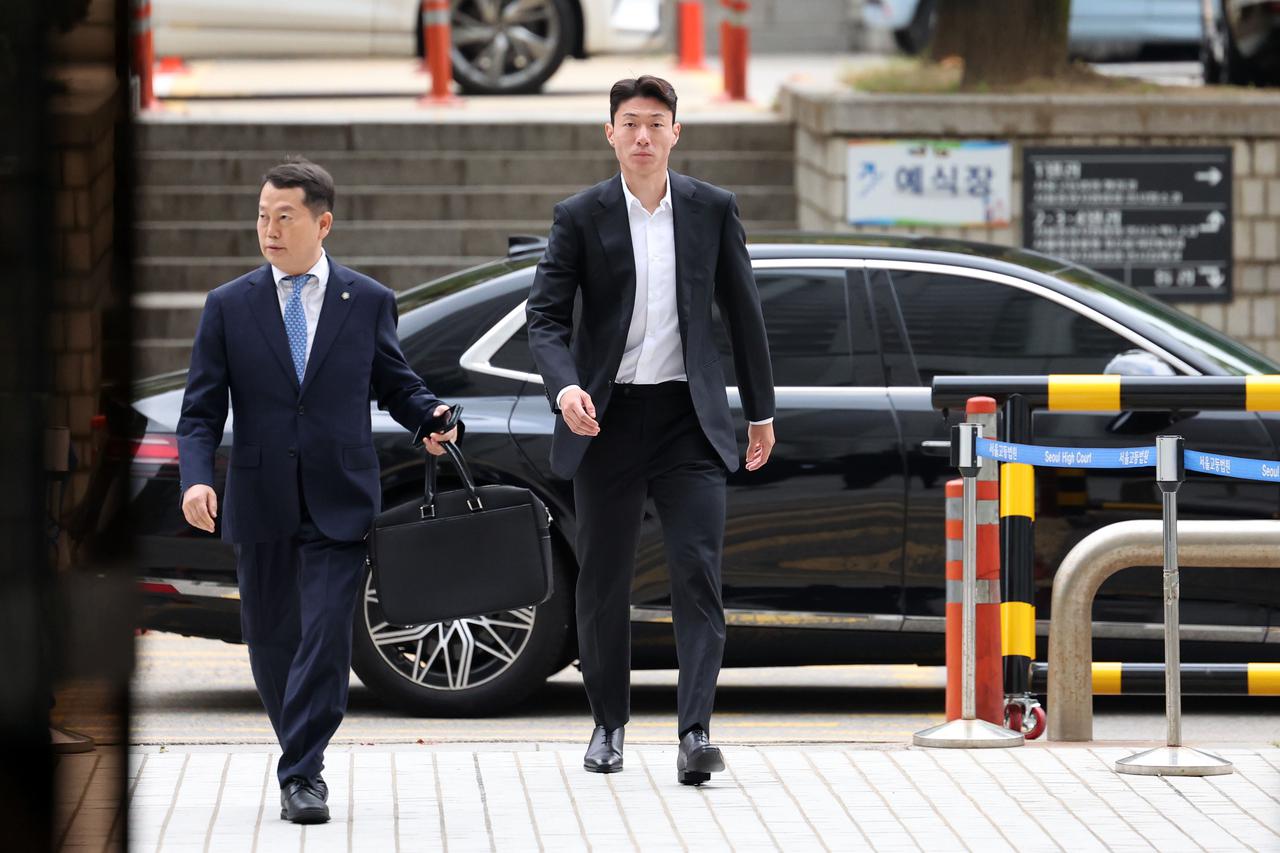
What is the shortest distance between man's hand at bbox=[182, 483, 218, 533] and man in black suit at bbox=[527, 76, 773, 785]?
995mm

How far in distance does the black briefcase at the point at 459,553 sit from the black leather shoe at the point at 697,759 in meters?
0.58

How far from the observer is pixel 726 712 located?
8070mm

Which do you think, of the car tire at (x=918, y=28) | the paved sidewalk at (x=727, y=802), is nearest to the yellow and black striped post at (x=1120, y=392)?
the paved sidewalk at (x=727, y=802)

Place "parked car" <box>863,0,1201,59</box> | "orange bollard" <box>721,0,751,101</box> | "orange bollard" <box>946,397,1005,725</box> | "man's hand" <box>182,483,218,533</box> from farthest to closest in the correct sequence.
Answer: "parked car" <box>863,0,1201,59</box> → "orange bollard" <box>721,0,751,101</box> → "orange bollard" <box>946,397,1005,725</box> → "man's hand" <box>182,483,218,533</box>

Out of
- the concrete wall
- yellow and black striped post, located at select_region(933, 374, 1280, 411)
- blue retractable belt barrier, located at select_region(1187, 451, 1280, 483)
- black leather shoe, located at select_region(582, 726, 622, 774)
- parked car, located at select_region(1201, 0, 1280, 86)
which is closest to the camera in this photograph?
black leather shoe, located at select_region(582, 726, 622, 774)

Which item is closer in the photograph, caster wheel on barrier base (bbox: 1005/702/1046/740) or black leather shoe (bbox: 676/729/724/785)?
black leather shoe (bbox: 676/729/724/785)

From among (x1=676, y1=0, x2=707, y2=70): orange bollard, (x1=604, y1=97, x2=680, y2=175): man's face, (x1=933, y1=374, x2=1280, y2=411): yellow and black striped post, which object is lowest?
(x1=933, y1=374, x2=1280, y2=411): yellow and black striped post

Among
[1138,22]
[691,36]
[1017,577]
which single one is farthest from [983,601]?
[1138,22]

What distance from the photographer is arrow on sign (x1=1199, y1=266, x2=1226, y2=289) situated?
13.9 meters

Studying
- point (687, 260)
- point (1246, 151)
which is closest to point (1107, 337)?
point (687, 260)

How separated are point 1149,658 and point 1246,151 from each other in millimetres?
6800

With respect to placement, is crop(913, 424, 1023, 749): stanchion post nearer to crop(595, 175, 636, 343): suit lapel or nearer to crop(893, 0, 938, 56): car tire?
crop(595, 175, 636, 343): suit lapel

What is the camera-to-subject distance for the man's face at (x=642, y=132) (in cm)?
595

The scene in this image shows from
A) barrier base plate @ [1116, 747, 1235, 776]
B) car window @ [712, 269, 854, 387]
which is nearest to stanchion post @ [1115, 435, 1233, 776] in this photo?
barrier base plate @ [1116, 747, 1235, 776]
